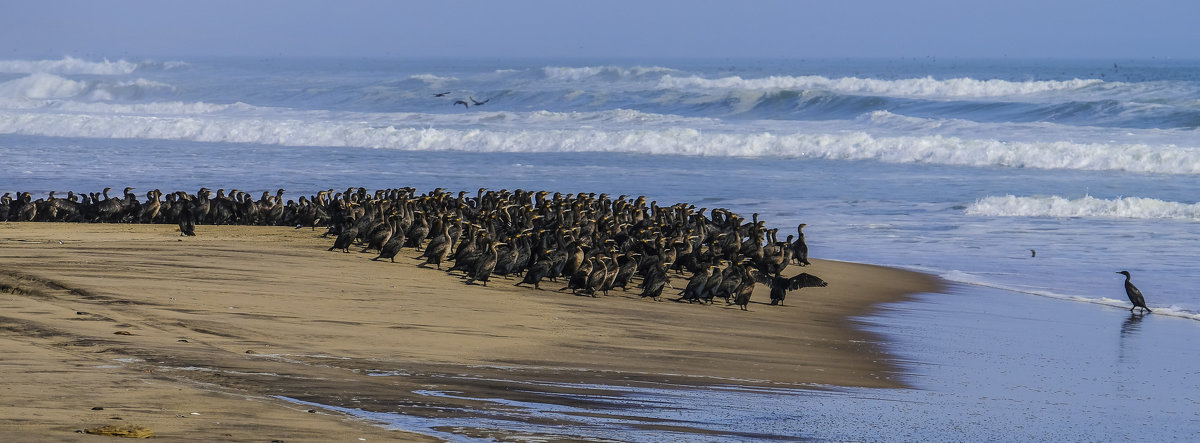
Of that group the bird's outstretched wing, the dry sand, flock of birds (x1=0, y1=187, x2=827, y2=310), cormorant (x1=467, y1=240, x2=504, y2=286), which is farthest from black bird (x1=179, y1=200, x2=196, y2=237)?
the bird's outstretched wing

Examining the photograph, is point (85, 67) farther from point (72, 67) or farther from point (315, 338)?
point (315, 338)

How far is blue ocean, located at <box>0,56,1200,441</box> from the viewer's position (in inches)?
360

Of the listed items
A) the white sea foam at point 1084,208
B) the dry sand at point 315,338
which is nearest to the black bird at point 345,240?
the dry sand at point 315,338

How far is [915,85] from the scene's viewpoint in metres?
72.8

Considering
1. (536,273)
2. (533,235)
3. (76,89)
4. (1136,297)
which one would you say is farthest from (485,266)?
(76,89)

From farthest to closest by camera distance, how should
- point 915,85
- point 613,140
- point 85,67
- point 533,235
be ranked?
point 85,67, point 915,85, point 613,140, point 533,235

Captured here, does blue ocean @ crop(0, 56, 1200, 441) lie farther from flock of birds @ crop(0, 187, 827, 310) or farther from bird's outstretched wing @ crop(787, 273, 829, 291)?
flock of birds @ crop(0, 187, 827, 310)

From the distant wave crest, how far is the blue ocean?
52 centimetres

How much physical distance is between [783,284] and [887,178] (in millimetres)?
18102

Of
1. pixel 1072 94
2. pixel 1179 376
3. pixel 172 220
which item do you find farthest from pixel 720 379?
pixel 1072 94

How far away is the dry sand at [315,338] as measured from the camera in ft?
21.9

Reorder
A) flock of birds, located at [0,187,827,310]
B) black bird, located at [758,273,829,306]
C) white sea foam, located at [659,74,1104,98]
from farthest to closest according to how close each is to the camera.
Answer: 1. white sea foam, located at [659,74,1104,98]
2. black bird, located at [758,273,829,306]
3. flock of birds, located at [0,187,827,310]

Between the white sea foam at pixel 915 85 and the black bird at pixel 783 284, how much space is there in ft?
153

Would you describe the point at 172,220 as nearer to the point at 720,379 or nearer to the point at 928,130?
the point at 720,379
